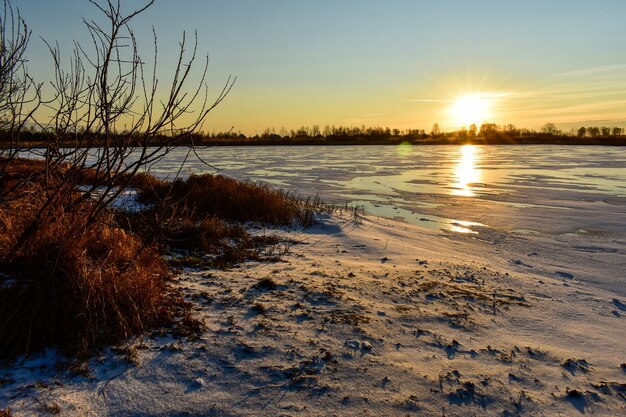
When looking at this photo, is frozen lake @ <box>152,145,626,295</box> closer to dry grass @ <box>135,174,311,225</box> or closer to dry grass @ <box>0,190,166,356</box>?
dry grass @ <box>135,174,311,225</box>

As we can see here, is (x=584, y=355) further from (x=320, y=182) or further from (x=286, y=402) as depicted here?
(x=320, y=182)

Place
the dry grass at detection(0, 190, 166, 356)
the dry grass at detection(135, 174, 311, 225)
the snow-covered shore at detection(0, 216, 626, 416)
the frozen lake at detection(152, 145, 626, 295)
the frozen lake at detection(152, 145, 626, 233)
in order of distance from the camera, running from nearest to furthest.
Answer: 1. the snow-covered shore at detection(0, 216, 626, 416)
2. the dry grass at detection(0, 190, 166, 356)
3. the frozen lake at detection(152, 145, 626, 295)
4. the dry grass at detection(135, 174, 311, 225)
5. the frozen lake at detection(152, 145, 626, 233)

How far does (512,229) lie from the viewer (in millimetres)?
10172

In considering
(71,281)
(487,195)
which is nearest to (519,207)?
(487,195)

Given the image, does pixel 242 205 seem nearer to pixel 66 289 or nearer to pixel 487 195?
pixel 66 289

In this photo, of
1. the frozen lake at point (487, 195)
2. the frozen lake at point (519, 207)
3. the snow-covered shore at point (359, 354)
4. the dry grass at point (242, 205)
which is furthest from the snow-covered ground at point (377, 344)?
the frozen lake at point (487, 195)

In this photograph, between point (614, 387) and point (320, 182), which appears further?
point (320, 182)

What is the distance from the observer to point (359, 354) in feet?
12.3

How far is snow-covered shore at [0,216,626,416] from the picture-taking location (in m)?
3.05

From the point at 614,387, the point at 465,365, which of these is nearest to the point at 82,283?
the point at 465,365

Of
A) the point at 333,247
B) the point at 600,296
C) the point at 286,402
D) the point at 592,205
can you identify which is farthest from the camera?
the point at 592,205

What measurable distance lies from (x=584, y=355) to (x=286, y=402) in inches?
112

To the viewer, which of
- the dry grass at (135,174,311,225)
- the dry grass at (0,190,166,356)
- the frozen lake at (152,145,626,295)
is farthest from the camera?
the dry grass at (135,174,311,225)

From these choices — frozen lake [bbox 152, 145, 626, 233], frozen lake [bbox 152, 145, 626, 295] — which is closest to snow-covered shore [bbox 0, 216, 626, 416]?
frozen lake [bbox 152, 145, 626, 295]
